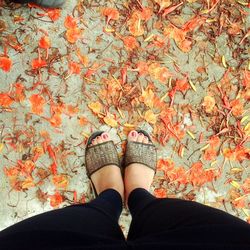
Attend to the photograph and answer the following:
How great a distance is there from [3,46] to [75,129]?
1.55ft

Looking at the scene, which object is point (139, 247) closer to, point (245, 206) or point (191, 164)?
point (191, 164)

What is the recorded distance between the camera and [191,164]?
1.72 meters

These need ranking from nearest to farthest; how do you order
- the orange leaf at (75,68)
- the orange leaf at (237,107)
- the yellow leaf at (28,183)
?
the yellow leaf at (28,183), the orange leaf at (75,68), the orange leaf at (237,107)

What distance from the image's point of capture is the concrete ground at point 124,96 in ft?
5.22

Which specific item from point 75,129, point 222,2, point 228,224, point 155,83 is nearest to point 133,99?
point 155,83

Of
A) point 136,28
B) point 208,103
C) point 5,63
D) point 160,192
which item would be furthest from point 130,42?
point 160,192

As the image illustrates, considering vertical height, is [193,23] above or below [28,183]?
above

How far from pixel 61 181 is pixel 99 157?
19 centimetres

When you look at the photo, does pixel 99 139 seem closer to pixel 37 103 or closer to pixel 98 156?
pixel 98 156

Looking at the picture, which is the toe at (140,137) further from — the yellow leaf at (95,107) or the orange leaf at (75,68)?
the orange leaf at (75,68)

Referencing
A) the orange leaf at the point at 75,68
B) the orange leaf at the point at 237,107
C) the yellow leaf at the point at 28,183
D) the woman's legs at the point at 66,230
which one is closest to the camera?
the woman's legs at the point at 66,230

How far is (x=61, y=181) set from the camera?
1.60 metres

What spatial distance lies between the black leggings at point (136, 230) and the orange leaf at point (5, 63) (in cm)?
77

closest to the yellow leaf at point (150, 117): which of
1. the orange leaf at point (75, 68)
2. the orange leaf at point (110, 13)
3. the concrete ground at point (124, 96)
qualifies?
the concrete ground at point (124, 96)
